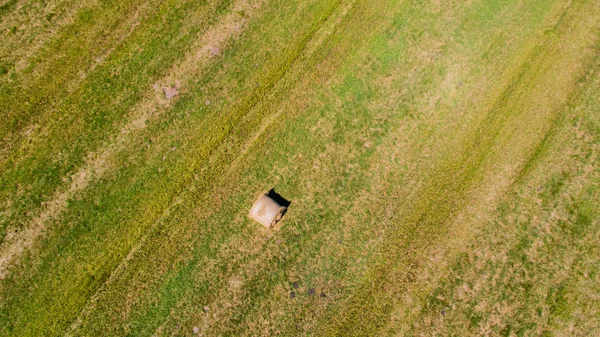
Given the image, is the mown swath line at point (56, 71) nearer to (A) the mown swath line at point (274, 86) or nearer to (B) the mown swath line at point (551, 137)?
(A) the mown swath line at point (274, 86)

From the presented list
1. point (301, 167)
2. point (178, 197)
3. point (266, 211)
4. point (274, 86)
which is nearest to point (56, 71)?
point (178, 197)

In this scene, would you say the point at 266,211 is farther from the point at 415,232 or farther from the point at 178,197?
the point at 415,232

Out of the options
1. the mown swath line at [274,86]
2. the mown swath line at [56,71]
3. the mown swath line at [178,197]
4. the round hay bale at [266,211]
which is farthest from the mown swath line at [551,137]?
the mown swath line at [56,71]

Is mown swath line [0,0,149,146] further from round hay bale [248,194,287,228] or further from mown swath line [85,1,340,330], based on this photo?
round hay bale [248,194,287,228]

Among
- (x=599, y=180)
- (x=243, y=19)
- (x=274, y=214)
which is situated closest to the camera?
(x=274, y=214)

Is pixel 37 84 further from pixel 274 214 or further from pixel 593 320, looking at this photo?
pixel 593 320

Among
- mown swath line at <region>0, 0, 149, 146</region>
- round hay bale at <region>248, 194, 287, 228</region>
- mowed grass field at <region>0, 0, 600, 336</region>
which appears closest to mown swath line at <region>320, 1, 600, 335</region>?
mowed grass field at <region>0, 0, 600, 336</region>

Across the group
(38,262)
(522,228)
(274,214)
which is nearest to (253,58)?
(274,214)
